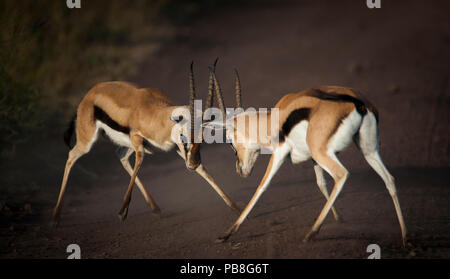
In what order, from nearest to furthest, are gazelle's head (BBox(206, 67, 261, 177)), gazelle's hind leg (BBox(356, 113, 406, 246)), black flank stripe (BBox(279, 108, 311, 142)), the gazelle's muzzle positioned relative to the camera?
1. gazelle's hind leg (BBox(356, 113, 406, 246))
2. black flank stripe (BBox(279, 108, 311, 142))
3. gazelle's head (BBox(206, 67, 261, 177))
4. the gazelle's muzzle

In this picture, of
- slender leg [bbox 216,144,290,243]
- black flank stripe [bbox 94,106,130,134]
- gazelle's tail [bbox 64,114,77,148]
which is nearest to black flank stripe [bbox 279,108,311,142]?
slender leg [bbox 216,144,290,243]

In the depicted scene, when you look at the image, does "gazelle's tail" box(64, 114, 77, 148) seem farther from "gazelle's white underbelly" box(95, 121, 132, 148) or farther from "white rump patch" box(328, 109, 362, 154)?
"white rump patch" box(328, 109, 362, 154)

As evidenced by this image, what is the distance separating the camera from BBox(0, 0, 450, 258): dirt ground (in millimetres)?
5621

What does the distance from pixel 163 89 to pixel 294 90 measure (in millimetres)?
3176

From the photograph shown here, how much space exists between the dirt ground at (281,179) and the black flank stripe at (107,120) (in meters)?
1.20

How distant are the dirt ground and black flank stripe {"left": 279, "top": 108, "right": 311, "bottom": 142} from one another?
109 centimetres

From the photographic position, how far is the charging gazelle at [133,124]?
664 cm

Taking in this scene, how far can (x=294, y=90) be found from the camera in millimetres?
11922

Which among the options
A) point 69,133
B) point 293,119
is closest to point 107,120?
point 69,133

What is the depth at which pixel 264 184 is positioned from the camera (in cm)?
562

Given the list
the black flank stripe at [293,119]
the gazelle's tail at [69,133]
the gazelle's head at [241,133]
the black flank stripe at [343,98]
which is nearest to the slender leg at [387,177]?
the black flank stripe at [343,98]

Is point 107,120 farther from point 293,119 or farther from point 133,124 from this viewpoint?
point 293,119

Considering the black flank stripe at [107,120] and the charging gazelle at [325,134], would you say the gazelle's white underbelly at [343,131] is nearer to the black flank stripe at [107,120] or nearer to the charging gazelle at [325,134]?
the charging gazelle at [325,134]

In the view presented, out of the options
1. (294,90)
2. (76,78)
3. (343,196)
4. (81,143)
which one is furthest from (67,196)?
(294,90)
